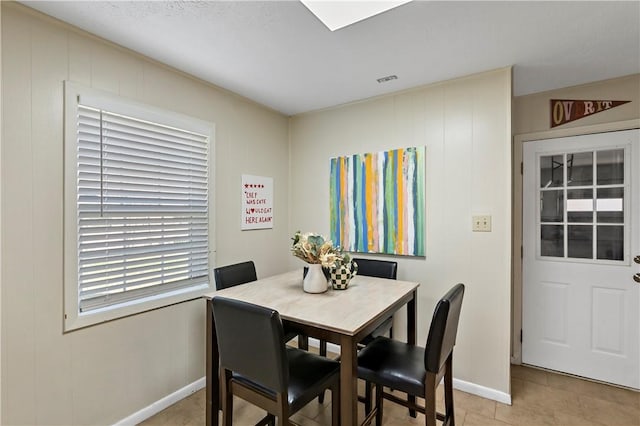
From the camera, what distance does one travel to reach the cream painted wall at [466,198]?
7.41 ft

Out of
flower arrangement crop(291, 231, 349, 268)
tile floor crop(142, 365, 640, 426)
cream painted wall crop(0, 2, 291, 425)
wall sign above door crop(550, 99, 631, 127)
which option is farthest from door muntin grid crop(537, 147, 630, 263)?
cream painted wall crop(0, 2, 291, 425)

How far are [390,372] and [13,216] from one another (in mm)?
2057

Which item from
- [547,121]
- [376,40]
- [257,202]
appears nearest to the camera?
[376,40]

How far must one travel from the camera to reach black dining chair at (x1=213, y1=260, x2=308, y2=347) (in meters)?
2.18

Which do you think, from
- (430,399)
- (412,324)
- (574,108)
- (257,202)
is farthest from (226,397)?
(574,108)

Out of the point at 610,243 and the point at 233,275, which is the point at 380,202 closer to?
the point at 233,275

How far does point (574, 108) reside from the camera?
8.39 ft

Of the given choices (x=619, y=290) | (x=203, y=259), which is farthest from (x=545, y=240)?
(x=203, y=259)

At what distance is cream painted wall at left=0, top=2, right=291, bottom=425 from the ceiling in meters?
0.16

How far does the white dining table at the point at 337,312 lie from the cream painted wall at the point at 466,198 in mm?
602

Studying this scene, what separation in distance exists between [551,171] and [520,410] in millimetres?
1898

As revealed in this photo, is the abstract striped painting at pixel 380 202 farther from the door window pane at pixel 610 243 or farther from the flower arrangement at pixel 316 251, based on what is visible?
the door window pane at pixel 610 243

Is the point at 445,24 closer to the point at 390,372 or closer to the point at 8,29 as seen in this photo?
the point at 390,372

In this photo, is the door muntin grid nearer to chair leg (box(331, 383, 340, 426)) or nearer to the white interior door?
the white interior door
